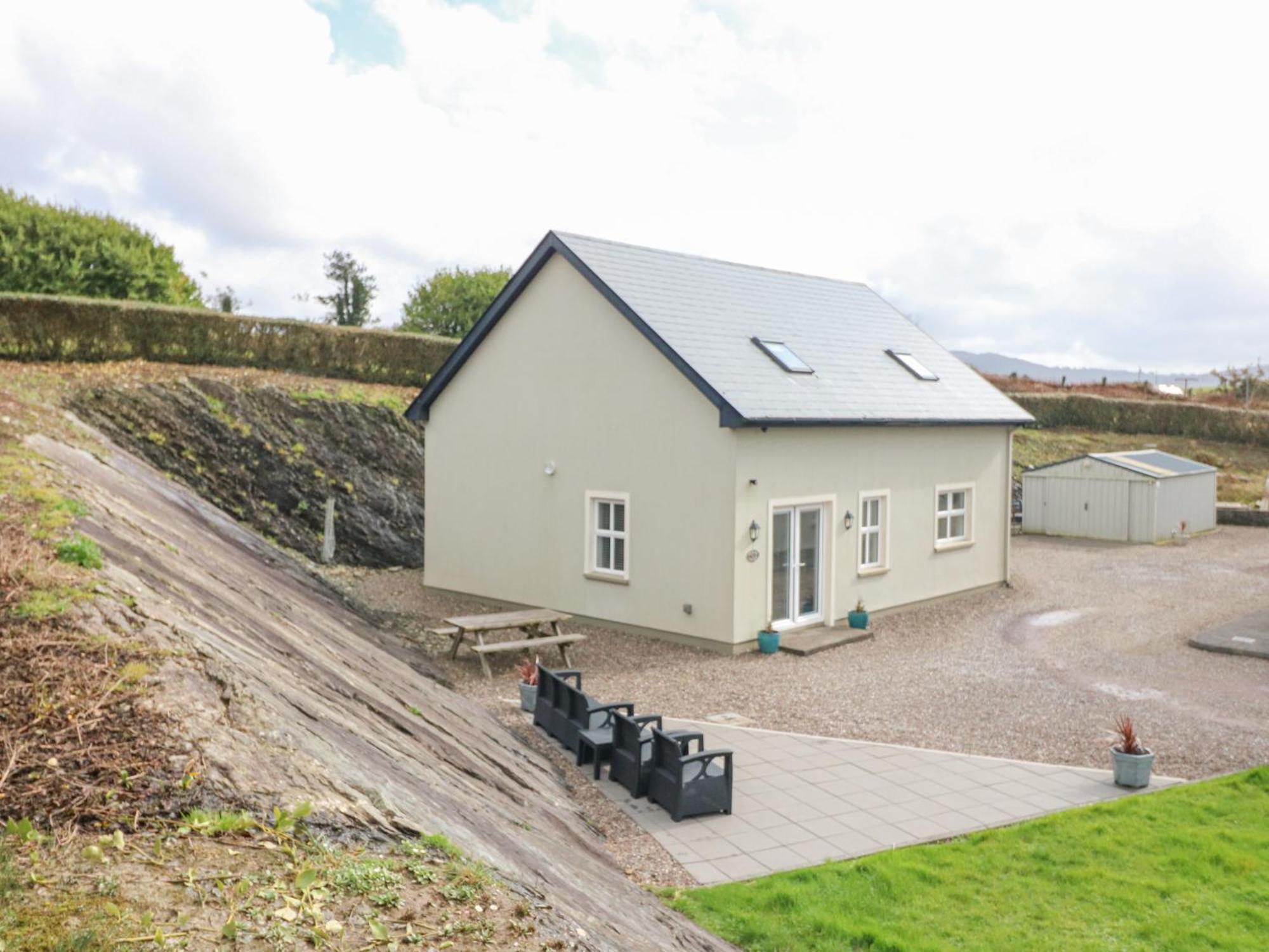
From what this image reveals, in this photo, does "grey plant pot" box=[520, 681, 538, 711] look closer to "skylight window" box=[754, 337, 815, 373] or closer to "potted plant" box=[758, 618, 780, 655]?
"potted plant" box=[758, 618, 780, 655]

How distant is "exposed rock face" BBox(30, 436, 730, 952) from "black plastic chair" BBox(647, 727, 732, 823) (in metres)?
0.88

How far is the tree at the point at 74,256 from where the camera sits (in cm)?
2964

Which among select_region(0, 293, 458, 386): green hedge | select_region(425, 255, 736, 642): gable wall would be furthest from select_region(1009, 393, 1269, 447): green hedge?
select_region(425, 255, 736, 642): gable wall

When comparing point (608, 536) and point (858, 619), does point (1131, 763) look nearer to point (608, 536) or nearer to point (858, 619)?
point (858, 619)

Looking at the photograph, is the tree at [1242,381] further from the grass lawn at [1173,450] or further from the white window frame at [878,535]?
the white window frame at [878,535]

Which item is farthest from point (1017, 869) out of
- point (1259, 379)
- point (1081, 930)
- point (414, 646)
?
point (1259, 379)

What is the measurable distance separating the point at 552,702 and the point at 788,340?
9969 mm

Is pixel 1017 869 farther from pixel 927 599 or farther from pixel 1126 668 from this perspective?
pixel 927 599

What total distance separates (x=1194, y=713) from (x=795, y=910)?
26.9 ft

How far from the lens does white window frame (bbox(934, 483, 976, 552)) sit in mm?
19844

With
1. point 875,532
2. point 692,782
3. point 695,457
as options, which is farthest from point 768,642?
point 692,782

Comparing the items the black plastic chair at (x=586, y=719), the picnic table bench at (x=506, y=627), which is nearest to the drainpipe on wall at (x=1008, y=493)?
the picnic table bench at (x=506, y=627)

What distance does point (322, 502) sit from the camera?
22359mm

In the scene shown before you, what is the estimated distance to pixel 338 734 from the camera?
6.22m
